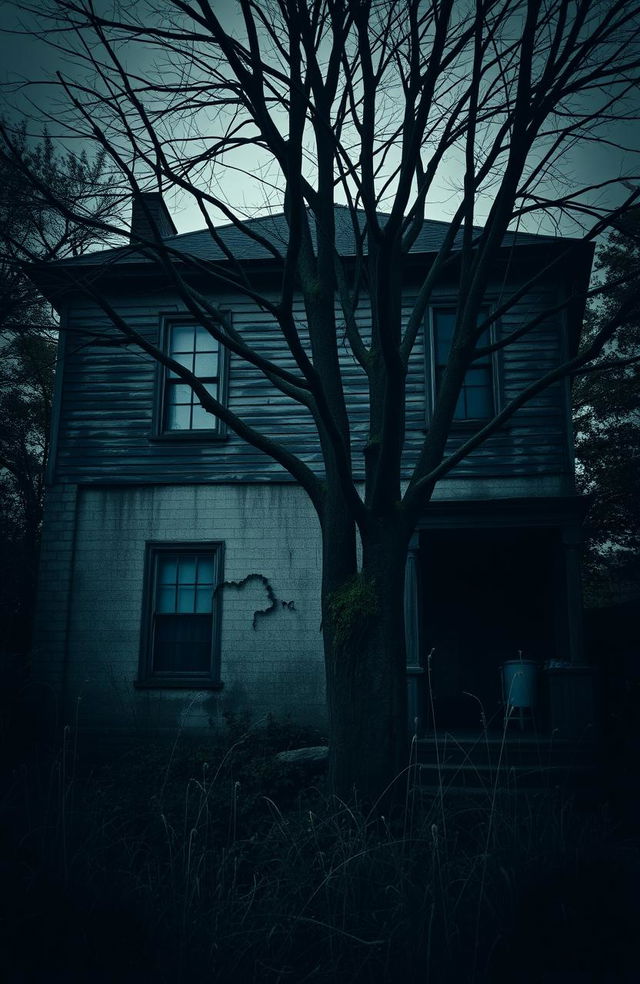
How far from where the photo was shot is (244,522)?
1036cm

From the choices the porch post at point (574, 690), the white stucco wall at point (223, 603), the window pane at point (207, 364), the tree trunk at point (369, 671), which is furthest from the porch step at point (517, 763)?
the window pane at point (207, 364)

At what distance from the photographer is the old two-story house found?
32.2 feet

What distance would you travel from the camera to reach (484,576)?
11719 mm

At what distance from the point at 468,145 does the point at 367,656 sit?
11.0 feet

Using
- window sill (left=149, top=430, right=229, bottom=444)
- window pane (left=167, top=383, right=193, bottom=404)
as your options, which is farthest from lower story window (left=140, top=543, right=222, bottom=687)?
window pane (left=167, top=383, right=193, bottom=404)

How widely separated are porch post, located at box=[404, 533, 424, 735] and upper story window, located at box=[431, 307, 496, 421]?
7.39ft

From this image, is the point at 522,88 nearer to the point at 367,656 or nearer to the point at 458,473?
the point at 367,656

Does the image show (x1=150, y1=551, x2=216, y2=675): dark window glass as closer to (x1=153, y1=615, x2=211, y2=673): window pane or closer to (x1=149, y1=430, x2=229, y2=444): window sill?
(x1=153, y1=615, x2=211, y2=673): window pane

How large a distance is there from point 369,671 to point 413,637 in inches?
180

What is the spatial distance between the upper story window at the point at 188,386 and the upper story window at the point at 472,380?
3.12 m

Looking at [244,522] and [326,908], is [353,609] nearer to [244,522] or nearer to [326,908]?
[326,908]

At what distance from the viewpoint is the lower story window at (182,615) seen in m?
10.0

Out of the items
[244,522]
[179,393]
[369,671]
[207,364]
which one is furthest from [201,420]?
[369,671]

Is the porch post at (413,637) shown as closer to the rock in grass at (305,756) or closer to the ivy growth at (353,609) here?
the rock in grass at (305,756)
